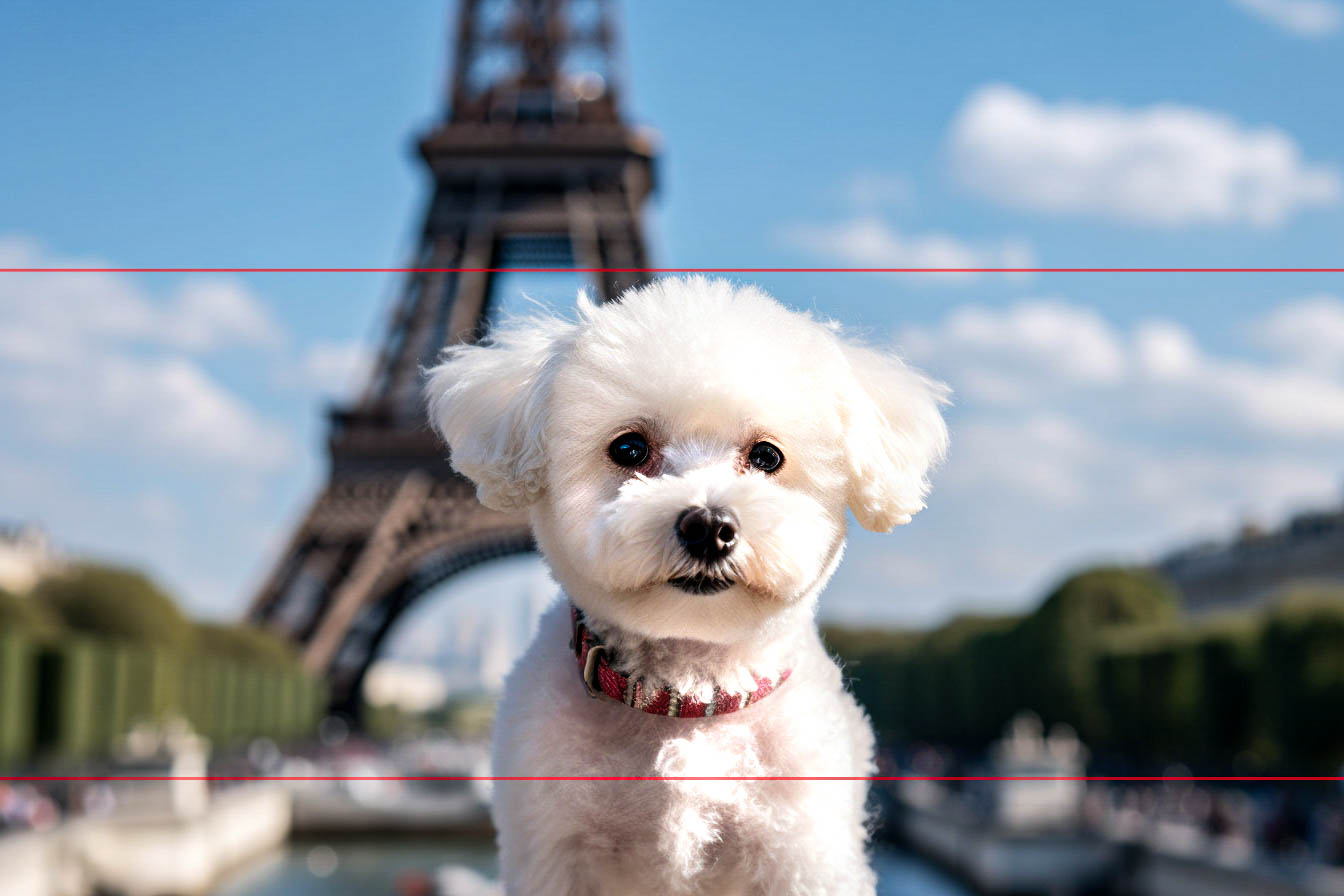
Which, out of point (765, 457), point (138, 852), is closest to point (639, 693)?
point (765, 457)

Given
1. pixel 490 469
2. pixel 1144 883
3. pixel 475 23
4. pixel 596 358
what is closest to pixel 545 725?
pixel 490 469

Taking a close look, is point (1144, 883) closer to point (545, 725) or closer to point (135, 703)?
point (135, 703)

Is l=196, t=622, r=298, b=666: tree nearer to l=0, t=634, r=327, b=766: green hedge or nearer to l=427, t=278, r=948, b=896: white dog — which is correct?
l=0, t=634, r=327, b=766: green hedge

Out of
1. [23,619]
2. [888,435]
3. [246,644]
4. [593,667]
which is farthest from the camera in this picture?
[246,644]

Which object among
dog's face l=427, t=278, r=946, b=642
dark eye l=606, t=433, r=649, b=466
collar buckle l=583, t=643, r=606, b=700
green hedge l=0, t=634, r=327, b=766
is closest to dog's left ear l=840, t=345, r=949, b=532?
dog's face l=427, t=278, r=946, b=642

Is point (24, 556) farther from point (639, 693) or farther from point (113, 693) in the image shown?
point (639, 693)

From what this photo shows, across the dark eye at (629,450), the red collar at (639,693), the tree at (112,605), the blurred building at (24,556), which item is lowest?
the blurred building at (24,556)

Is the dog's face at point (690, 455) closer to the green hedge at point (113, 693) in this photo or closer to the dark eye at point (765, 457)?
the dark eye at point (765, 457)

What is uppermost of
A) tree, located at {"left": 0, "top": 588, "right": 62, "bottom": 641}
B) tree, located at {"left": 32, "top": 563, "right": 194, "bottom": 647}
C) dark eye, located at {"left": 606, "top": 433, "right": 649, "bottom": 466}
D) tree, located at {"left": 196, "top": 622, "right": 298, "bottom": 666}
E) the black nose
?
dark eye, located at {"left": 606, "top": 433, "right": 649, "bottom": 466}

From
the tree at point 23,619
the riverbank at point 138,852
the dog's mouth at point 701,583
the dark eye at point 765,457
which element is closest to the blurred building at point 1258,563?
the riverbank at point 138,852
